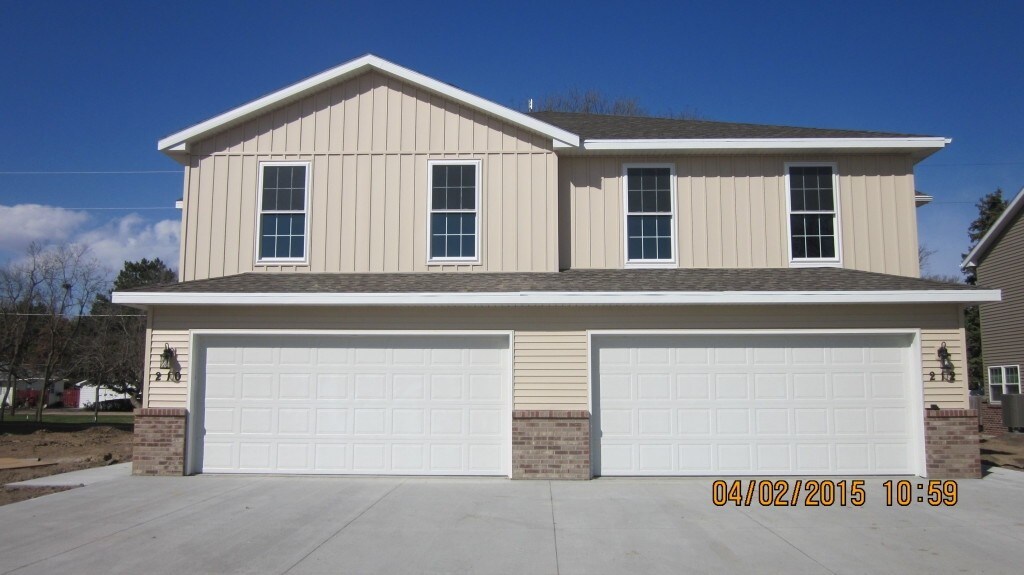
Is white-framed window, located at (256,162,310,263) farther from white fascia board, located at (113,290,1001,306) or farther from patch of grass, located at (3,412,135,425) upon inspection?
patch of grass, located at (3,412,135,425)

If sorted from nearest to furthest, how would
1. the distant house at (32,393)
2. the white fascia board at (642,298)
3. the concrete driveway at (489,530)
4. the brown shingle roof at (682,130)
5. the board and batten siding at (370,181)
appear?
the concrete driveway at (489,530) → the white fascia board at (642,298) → the board and batten siding at (370,181) → the brown shingle roof at (682,130) → the distant house at (32,393)

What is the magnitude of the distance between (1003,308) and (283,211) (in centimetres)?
2205

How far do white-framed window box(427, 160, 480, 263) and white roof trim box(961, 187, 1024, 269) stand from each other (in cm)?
1762

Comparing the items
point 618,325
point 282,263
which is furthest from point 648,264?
point 282,263

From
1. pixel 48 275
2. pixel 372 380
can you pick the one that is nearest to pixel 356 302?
pixel 372 380

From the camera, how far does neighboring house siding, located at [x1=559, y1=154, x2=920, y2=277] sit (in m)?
12.5

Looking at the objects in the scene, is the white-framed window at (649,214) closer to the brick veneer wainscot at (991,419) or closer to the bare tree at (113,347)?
the brick veneer wainscot at (991,419)

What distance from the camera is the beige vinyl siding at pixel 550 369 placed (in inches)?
436

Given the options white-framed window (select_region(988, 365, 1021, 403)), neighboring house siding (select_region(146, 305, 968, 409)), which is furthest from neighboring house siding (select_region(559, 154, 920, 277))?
white-framed window (select_region(988, 365, 1021, 403))

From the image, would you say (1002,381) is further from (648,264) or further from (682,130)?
(648,264)

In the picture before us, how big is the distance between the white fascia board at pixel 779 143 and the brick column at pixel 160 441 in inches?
311

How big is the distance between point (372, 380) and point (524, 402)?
94.8 inches

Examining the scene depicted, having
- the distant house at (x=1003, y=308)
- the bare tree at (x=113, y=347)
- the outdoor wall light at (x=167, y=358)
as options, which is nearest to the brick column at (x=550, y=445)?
the outdoor wall light at (x=167, y=358)

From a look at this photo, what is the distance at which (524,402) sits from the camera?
11070 mm
